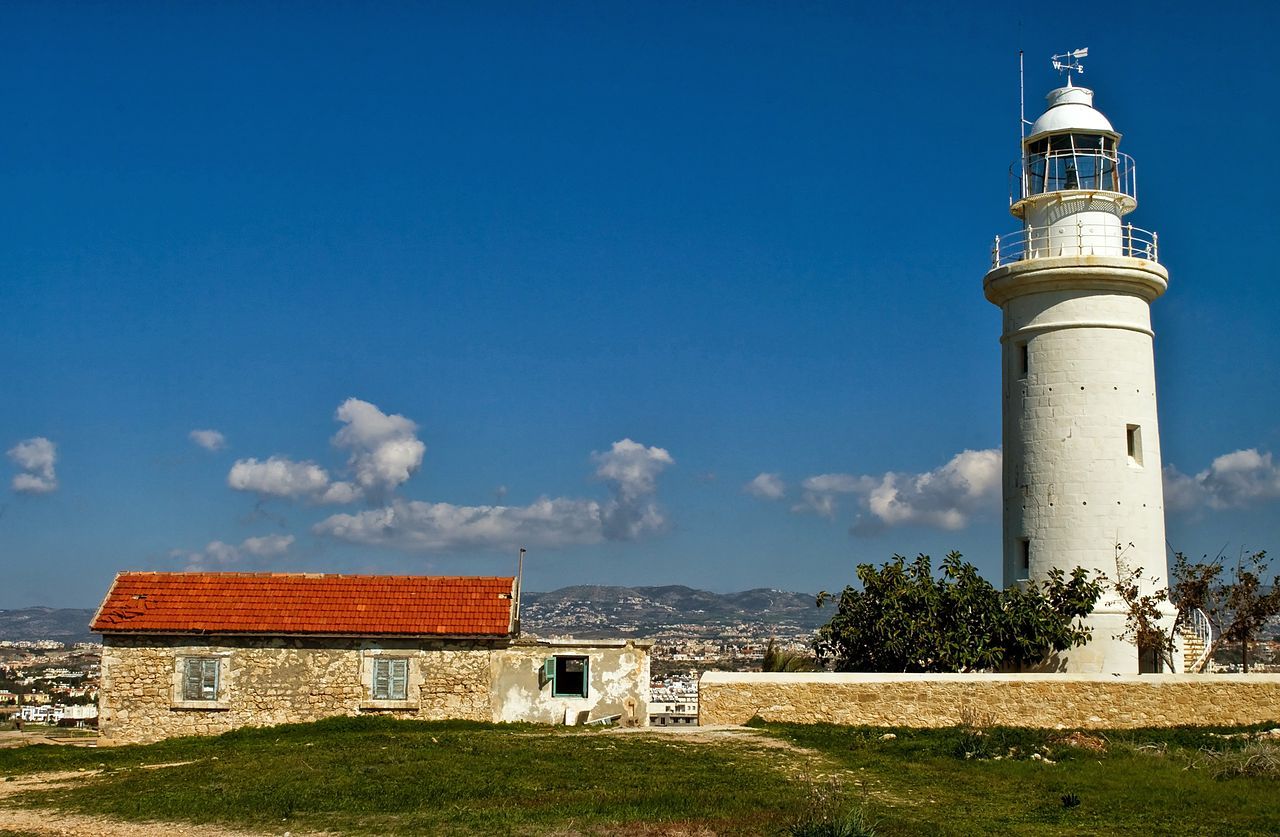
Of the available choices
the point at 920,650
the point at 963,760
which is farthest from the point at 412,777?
the point at 920,650

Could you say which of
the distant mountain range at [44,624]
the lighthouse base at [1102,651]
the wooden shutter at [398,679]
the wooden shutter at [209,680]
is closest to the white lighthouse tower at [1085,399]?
the lighthouse base at [1102,651]

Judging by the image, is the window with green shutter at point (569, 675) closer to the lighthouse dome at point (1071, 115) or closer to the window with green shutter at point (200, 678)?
the window with green shutter at point (200, 678)

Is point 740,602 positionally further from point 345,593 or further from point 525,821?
point 525,821

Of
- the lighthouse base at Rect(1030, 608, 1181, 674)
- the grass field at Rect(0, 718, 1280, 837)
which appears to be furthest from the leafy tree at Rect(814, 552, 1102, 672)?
the grass field at Rect(0, 718, 1280, 837)

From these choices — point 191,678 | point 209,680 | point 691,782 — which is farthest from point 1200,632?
point 191,678

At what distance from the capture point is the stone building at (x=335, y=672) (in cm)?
2327

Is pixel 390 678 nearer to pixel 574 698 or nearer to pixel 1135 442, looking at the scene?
pixel 574 698

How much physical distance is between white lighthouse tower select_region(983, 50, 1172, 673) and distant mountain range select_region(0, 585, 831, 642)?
98.7m

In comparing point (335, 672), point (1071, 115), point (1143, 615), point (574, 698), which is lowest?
point (574, 698)

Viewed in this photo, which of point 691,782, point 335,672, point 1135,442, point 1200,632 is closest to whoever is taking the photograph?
point 691,782

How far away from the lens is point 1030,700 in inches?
834

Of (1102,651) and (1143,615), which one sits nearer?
(1143,615)

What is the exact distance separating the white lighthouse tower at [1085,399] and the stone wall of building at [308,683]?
28.7 ft

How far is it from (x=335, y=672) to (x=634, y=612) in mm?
123779
